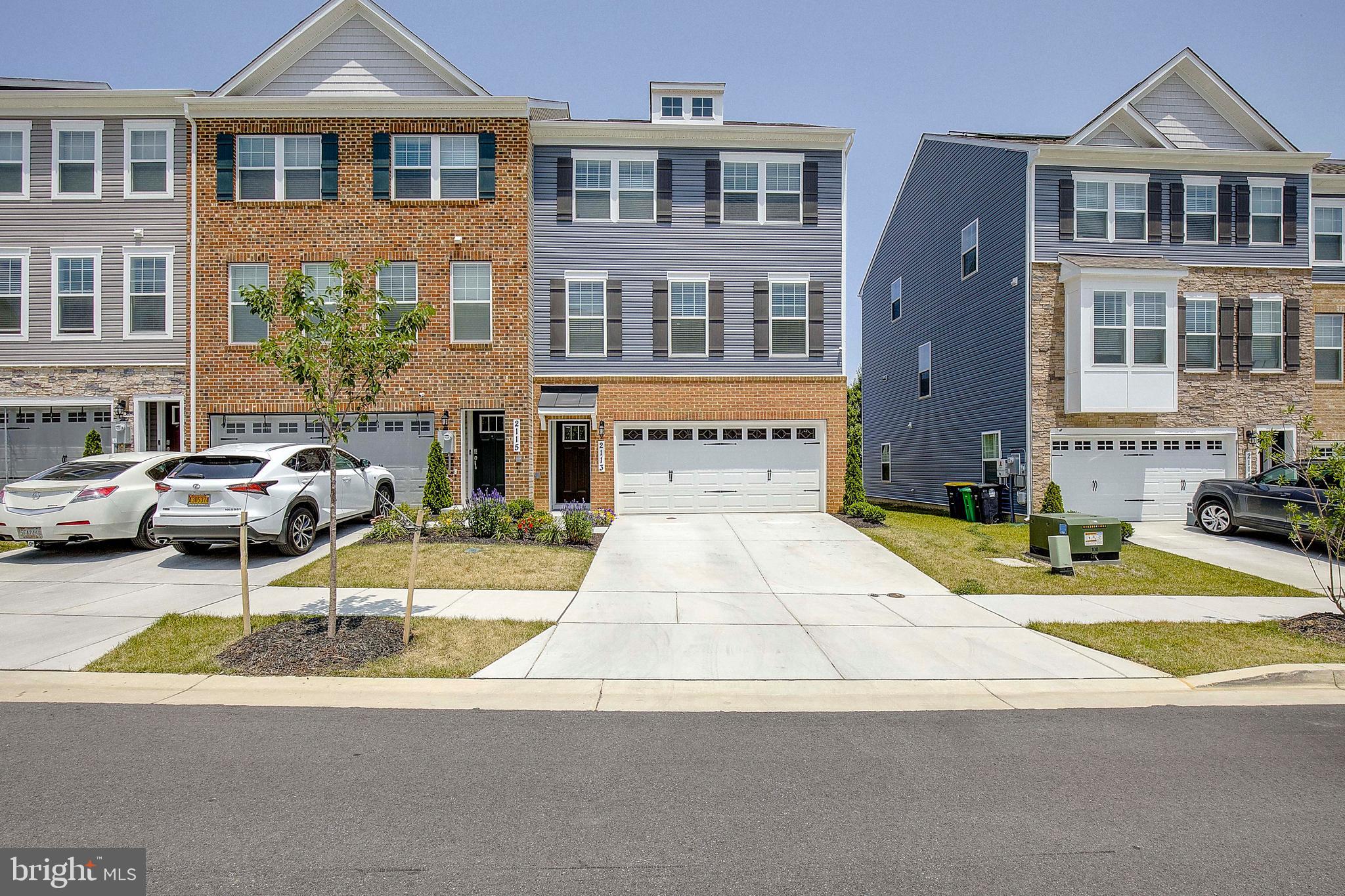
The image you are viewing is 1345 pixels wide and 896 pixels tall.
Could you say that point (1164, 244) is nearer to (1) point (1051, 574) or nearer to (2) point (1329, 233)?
(2) point (1329, 233)

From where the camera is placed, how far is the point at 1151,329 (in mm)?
17406

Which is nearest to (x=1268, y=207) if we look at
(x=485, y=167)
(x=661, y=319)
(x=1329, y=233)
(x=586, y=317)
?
(x=1329, y=233)

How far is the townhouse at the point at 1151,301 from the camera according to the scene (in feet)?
57.0

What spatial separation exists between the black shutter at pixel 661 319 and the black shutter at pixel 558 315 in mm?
2390

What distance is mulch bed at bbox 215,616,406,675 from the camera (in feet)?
21.3

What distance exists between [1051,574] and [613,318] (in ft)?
38.0

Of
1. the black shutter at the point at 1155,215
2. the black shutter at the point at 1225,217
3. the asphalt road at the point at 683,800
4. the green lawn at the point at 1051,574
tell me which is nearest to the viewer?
the asphalt road at the point at 683,800

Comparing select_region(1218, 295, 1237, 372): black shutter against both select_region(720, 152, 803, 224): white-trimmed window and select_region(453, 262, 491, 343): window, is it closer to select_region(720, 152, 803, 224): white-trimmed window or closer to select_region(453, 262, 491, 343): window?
select_region(720, 152, 803, 224): white-trimmed window

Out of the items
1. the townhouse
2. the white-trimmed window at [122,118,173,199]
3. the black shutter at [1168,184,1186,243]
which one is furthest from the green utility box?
the white-trimmed window at [122,118,173,199]

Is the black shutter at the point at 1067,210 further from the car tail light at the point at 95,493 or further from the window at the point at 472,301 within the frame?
the car tail light at the point at 95,493

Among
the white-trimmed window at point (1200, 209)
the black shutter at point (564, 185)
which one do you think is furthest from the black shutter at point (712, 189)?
the white-trimmed window at point (1200, 209)

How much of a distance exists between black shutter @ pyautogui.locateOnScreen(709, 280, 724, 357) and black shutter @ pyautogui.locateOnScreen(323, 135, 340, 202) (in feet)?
32.2

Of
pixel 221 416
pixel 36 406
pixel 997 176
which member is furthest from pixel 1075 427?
pixel 36 406

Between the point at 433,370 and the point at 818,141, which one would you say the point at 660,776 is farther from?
the point at 818,141
